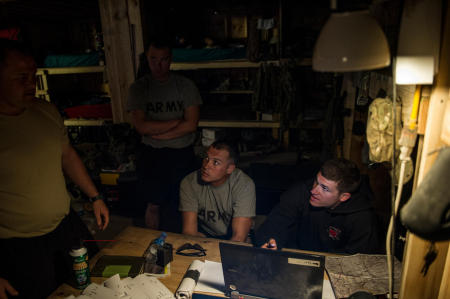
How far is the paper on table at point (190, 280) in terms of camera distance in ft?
4.81

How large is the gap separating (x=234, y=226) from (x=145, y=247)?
705 millimetres

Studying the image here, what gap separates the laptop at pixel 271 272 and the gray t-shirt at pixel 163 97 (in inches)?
74.0

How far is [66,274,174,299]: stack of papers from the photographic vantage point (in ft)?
4.78

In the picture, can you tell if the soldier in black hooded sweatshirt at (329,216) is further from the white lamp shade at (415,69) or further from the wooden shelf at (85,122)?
the wooden shelf at (85,122)

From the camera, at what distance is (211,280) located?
1.58 m

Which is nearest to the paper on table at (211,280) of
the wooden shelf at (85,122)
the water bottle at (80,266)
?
the water bottle at (80,266)

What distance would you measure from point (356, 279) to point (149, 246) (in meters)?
1.16

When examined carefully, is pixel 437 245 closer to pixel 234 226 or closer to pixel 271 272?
pixel 271 272

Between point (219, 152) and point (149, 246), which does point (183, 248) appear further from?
point (219, 152)


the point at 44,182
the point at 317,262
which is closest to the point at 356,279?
the point at 317,262

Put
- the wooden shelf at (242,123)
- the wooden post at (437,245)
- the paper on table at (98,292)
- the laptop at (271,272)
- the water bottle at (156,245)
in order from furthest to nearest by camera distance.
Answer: the wooden shelf at (242,123) < the water bottle at (156,245) < the paper on table at (98,292) < the laptop at (271,272) < the wooden post at (437,245)

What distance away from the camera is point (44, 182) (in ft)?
5.68

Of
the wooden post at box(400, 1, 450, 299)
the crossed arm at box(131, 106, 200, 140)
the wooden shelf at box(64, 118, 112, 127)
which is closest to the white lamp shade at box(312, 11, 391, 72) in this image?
the wooden post at box(400, 1, 450, 299)

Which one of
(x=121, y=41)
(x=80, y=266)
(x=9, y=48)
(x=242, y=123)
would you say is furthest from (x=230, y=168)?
(x=121, y=41)
